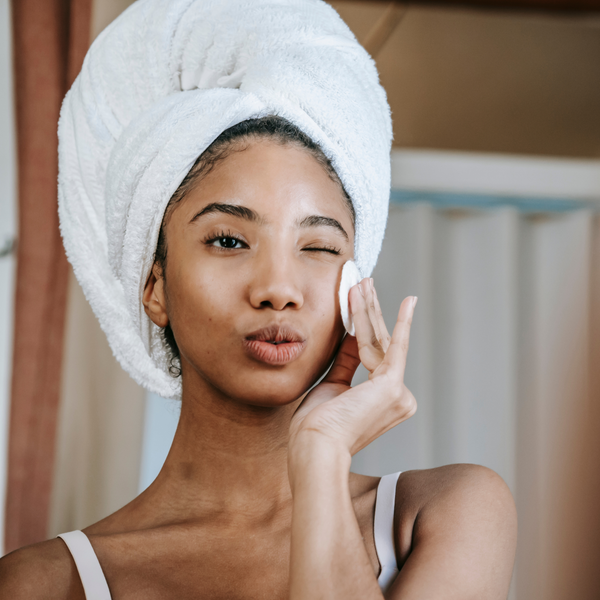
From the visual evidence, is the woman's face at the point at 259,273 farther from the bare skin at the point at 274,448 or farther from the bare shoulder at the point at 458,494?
the bare shoulder at the point at 458,494

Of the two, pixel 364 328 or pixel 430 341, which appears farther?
pixel 430 341

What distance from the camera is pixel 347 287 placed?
2.81 feet

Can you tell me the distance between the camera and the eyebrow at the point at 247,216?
80cm

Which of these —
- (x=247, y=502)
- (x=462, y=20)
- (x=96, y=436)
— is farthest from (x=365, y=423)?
(x=462, y=20)

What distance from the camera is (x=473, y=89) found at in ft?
4.96

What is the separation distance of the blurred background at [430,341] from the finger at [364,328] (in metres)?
0.54

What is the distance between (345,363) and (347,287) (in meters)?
0.11

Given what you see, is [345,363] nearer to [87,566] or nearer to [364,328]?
[364,328]

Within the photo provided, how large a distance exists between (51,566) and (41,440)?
0.58 m

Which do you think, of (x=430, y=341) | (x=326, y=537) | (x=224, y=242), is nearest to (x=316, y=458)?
(x=326, y=537)

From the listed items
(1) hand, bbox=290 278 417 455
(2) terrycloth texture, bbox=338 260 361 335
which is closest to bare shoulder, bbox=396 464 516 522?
(1) hand, bbox=290 278 417 455

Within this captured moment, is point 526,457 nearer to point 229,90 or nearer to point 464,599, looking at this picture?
point 464,599

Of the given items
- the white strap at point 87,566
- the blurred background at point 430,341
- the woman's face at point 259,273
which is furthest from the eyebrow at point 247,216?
the blurred background at point 430,341

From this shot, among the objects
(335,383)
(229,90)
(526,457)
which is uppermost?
(229,90)
